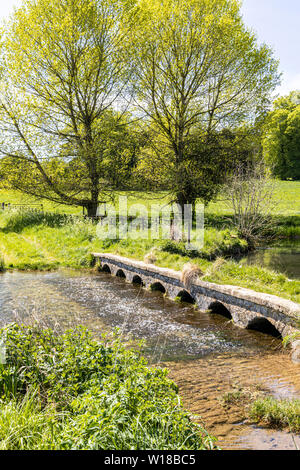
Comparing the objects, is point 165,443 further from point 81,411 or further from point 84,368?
point 84,368

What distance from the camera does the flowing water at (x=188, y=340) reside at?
4.84 m

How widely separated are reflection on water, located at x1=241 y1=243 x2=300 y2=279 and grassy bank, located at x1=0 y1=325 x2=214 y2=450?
34.5 ft

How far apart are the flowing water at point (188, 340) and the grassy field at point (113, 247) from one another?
4.56 feet

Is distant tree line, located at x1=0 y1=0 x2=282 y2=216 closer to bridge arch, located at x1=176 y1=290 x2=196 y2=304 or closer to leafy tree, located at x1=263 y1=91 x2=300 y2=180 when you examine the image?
bridge arch, located at x1=176 y1=290 x2=196 y2=304

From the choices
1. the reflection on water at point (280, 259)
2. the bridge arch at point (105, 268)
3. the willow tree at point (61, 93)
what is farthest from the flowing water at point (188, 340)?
the willow tree at point (61, 93)

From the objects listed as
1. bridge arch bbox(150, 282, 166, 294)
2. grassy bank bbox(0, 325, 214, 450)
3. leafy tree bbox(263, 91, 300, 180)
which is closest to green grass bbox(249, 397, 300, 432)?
grassy bank bbox(0, 325, 214, 450)

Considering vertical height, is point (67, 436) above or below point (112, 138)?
below

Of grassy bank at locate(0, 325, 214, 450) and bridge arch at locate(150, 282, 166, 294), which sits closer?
grassy bank at locate(0, 325, 214, 450)

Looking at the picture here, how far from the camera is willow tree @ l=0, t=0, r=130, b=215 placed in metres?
21.3

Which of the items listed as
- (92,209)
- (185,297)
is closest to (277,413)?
(185,297)
